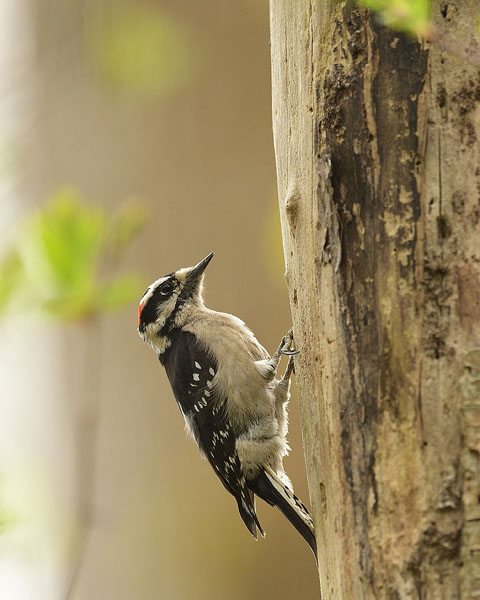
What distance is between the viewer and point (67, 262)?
1587 millimetres

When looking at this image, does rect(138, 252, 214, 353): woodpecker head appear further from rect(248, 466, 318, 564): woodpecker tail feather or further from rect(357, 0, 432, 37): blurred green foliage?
rect(357, 0, 432, 37): blurred green foliage

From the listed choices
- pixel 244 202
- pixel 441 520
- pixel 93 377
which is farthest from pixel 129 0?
pixel 441 520

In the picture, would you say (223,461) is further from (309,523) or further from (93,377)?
(93,377)

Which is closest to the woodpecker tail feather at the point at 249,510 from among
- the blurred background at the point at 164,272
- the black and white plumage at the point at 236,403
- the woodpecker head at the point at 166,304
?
the black and white plumage at the point at 236,403

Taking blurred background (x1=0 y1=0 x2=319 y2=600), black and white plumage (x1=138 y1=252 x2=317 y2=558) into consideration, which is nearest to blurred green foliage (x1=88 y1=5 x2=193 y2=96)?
blurred background (x1=0 y1=0 x2=319 y2=600)

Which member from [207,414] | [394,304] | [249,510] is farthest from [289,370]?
[394,304]

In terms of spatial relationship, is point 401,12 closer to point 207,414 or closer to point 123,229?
point 123,229

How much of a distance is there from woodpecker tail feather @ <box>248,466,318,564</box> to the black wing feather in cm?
7

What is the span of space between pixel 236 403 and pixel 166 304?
2.22 ft

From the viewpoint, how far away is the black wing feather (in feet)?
9.98

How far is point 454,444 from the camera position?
1603 millimetres

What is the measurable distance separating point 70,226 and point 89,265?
10 centimetres

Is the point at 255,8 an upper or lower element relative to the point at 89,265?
upper

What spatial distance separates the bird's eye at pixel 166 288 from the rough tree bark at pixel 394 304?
1.70 metres
